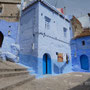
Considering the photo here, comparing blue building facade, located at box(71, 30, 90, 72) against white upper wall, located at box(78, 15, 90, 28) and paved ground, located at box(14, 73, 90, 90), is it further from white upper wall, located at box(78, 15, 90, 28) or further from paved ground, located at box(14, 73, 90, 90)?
paved ground, located at box(14, 73, 90, 90)

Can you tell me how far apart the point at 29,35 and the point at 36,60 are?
9.15 ft

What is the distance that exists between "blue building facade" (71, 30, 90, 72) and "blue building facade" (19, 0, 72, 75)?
9.36ft

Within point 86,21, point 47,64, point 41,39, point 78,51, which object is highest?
point 86,21

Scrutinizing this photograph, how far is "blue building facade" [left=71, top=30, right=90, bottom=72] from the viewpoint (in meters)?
12.4

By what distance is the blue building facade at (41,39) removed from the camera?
26.1 ft

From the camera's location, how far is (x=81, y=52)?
1278cm

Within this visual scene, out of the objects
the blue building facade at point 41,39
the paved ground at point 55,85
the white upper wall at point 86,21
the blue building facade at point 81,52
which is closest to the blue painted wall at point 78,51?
the blue building facade at point 81,52

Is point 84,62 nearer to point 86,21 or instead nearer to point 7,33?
point 86,21

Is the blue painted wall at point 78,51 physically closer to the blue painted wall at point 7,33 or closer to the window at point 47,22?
the window at point 47,22

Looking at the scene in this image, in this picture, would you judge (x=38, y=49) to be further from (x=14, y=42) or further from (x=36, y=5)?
(x=36, y=5)

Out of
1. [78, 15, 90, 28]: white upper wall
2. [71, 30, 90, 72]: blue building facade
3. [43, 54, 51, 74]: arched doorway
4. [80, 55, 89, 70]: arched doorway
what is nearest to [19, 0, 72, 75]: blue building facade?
[43, 54, 51, 74]: arched doorway

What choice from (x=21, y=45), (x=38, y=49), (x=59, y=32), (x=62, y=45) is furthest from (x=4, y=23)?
(x=62, y=45)

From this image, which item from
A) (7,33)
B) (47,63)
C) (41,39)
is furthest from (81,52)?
(7,33)

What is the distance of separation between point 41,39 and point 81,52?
745cm
